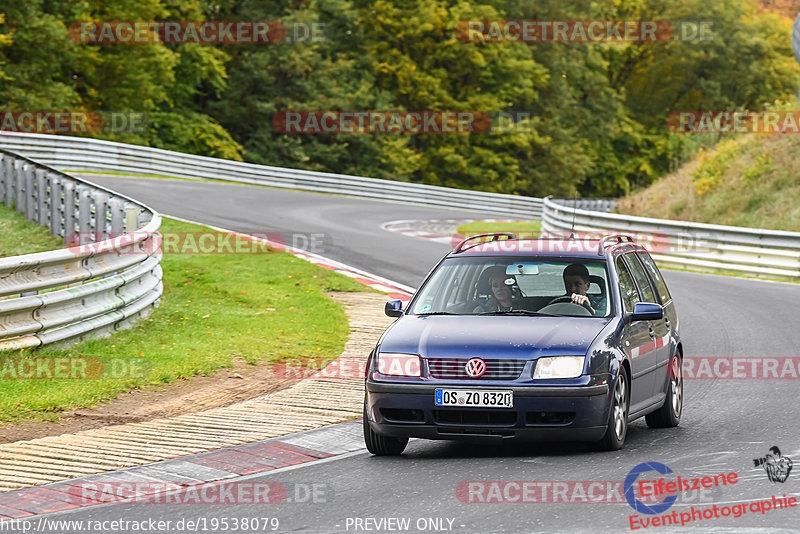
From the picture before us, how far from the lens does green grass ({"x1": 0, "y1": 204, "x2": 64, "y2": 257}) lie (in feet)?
59.9

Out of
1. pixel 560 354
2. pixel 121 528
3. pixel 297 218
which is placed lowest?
pixel 297 218

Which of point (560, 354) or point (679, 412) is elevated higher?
point (560, 354)

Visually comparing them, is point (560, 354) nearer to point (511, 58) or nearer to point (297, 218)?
point (297, 218)

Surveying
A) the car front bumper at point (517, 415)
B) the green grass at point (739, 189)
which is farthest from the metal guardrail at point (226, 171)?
the car front bumper at point (517, 415)

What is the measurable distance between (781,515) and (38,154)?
114 ft

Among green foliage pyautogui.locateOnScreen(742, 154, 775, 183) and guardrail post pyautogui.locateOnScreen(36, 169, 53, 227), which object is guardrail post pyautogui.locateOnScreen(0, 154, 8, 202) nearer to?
guardrail post pyautogui.locateOnScreen(36, 169, 53, 227)

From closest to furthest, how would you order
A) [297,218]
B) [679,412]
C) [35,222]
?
[679,412]
[35,222]
[297,218]

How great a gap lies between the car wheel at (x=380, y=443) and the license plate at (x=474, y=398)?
1.83 ft

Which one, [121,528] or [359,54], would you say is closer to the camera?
[121,528]

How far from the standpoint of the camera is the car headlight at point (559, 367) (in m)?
7.91

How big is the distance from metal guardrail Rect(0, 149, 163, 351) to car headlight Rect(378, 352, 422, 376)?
3.93 meters

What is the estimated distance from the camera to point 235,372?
11.6 m

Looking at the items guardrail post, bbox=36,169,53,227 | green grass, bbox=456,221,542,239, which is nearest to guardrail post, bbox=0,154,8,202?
guardrail post, bbox=36,169,53,227

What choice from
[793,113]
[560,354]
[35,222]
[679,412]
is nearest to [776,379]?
[679,412]
